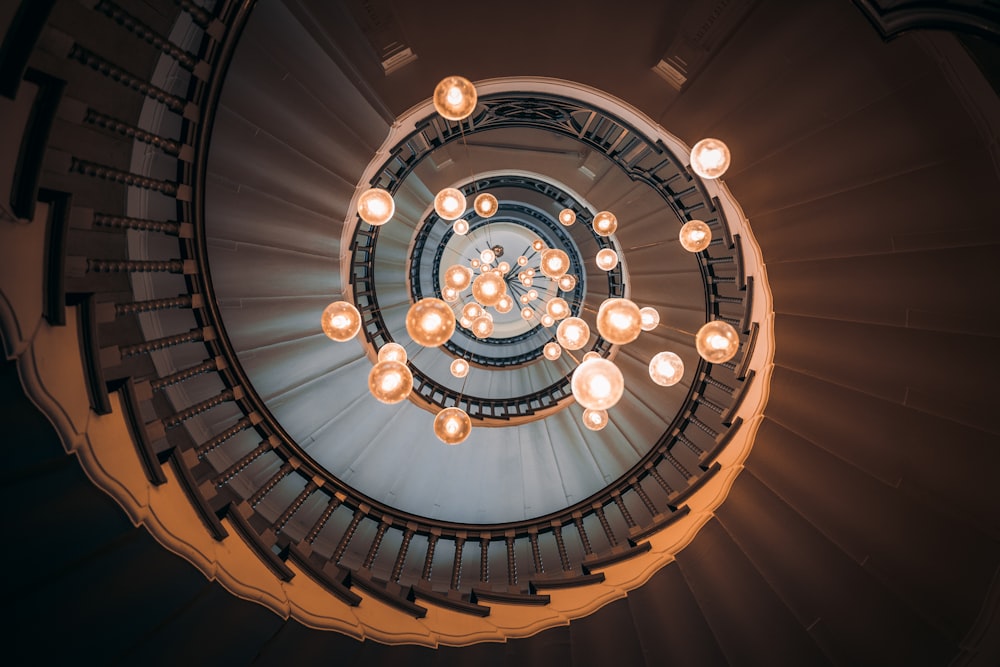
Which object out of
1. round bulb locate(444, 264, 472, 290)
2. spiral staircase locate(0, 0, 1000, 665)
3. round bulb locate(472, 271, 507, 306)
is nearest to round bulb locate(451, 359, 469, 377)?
round bulb locate(444, 264, 472, 290)

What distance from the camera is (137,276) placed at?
2.95 meters

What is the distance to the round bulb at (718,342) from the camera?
5.96ft

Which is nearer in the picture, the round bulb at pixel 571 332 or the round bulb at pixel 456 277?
the round bulb at pixel 571 332

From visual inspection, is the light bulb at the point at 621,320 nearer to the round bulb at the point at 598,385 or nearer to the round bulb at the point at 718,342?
the round bulb at the point at 598,385

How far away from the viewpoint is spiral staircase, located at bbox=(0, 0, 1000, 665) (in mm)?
1755

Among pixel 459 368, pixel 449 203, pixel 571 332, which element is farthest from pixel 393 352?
pixel 459 368

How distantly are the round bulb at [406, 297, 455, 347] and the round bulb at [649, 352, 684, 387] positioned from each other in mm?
1130

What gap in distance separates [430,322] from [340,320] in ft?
1.91

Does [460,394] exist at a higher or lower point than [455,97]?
lower

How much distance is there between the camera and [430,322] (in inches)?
70.2

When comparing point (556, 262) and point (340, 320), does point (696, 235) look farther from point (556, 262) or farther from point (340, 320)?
point (340, 320)

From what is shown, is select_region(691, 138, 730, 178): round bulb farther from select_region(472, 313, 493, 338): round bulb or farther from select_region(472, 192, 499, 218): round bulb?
select_region(472, 313, 493, 338): round bulb

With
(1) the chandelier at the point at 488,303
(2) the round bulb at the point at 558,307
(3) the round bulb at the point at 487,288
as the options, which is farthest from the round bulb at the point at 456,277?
(2) the round bulb at the point at 558,307

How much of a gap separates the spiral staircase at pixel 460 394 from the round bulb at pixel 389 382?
1327 millimetres
